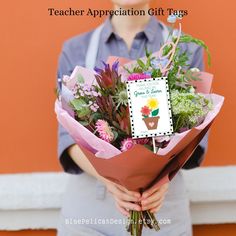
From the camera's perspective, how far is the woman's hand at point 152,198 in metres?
1.08

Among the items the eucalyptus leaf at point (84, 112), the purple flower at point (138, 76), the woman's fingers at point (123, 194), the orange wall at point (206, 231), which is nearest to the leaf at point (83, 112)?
the eucalyptus leaf at point (84, 112)

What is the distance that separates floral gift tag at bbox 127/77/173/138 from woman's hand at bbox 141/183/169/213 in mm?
165

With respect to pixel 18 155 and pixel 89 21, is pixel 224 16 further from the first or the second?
pixel 18 155

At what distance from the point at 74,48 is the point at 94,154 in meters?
0.52

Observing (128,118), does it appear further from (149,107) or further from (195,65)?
(195,65)

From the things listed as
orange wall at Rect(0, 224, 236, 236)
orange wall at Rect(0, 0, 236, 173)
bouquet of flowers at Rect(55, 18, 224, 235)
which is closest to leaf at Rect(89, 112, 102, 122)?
bouquet of flowers at Rect(55, 18, 224, 235)

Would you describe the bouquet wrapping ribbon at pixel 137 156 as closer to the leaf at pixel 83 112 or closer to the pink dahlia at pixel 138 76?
the leaf at pixel 83 112

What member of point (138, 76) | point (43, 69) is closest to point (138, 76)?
point (138, 76)

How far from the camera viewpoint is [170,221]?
4.26 feet

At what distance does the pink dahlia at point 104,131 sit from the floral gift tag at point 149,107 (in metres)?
0.05

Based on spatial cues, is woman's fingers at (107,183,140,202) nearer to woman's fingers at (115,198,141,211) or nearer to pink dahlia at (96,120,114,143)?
woman's fingers at (115,198,141,211)

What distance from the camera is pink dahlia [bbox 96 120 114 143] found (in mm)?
972

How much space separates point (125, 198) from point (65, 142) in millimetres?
273

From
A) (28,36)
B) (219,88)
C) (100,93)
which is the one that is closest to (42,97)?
(28,36)
